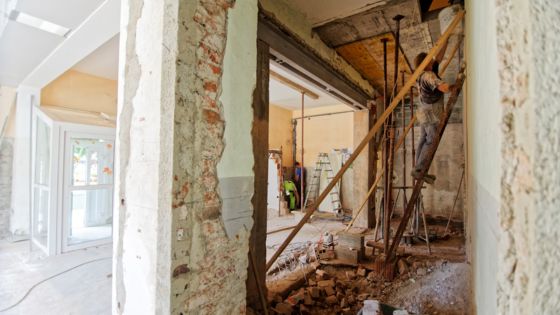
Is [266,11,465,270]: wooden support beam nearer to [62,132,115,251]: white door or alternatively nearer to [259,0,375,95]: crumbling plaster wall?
[259,0,375,95]: crumbling plaster wall

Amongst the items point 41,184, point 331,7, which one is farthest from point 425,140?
point 41,184

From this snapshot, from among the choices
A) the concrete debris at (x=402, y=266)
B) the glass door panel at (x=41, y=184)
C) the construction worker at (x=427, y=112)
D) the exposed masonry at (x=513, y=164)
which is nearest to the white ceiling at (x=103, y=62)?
the glass door panel at (x=41, y=184)

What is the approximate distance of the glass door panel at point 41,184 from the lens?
13.7 feet

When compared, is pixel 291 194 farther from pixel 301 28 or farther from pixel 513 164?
pixel 513 164

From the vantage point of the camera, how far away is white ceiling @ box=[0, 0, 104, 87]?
8.09ft

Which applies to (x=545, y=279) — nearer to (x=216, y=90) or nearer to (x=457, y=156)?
(x=216, y=90)

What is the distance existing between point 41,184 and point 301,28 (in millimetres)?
4933

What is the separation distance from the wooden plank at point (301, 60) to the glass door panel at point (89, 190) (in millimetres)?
3898

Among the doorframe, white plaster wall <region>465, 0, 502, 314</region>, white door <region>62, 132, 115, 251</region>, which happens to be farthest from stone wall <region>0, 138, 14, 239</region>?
white plaster wall <region>465, 0, 502, 314</region>

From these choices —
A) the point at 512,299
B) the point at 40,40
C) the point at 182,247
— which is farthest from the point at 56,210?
the point at 512,299

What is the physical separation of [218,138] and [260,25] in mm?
1380

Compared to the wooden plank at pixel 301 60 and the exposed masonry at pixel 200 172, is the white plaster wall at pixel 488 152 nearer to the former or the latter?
the exposed masonry at pixel 200 172

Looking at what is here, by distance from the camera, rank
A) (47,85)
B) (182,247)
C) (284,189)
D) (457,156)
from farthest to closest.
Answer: (284,189)
(457,156)
(47,85)
(182,247)

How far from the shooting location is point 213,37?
1468 mm
